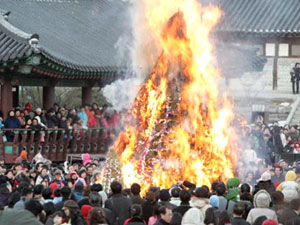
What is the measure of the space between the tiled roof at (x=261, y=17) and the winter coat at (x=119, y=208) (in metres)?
29.3

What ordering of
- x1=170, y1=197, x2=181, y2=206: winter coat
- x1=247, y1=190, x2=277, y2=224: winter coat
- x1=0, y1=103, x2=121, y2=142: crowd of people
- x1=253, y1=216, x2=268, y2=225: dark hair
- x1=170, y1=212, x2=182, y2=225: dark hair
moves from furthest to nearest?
x1=0, y1=103, x2=121, y2=142: crowd of people
x1=170, y1=197, x2=181, y2=206: winter coat
x1=247, y1=190, x2=277, y2=224: winter coat
x1=253, y1=216, x2=268, y2=225: dark hair
x1=170, y1=212, x2=182, y2=225: dark hair

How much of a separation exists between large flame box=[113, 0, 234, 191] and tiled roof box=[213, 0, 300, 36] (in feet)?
78.2

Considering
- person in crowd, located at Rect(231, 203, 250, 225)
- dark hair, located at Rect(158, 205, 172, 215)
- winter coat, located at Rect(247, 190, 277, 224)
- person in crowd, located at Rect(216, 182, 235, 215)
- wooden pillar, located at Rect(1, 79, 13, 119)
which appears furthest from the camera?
wooden pillar, located at Rect(1, 79, 13, 119)

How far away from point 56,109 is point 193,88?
9269mm

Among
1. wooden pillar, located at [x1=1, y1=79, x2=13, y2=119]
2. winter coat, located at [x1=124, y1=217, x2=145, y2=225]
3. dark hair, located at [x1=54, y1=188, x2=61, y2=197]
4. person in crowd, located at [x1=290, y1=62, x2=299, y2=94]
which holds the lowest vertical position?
winter coat, located at [x1=124, y1=217, x2=145, y2=225]

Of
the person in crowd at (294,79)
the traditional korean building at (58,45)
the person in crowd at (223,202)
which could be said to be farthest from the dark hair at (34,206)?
the person in crowd at (294,79)

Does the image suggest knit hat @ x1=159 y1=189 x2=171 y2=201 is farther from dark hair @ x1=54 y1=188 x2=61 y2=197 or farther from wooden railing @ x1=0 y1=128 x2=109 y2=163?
wooden railing @ x1=0 y1=128 x2=109 y2=163

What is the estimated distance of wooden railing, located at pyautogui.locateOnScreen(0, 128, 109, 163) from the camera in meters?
21.9

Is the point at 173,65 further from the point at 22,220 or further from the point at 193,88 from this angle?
the point at 22,220

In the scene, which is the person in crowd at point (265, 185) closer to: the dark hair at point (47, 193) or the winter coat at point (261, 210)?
the winter coat at point (261, 210)

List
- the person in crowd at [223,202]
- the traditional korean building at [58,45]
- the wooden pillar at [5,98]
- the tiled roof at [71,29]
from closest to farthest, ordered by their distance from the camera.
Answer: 1. the person in crowd at [223,202]
2. the traditional korean building at [58,45]
3. the wooden pillar at [5,98]
4. the tiled roof at [71,29]

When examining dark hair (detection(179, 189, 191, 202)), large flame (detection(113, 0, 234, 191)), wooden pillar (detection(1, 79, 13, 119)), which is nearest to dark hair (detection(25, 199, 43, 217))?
dark hair (detection(179, 189, 191, 202))

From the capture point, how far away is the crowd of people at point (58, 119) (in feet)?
72.4

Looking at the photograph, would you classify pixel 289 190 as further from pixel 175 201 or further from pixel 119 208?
pixel 119 208
